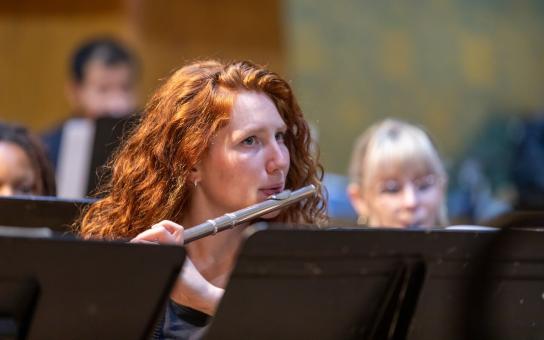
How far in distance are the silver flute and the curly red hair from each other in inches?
5.8

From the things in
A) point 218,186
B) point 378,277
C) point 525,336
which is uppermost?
point 218,186

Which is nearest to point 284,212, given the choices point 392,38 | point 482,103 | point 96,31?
point 96,31

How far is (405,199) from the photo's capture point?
296 centimetres

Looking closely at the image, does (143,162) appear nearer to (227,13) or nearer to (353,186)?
(353,186)

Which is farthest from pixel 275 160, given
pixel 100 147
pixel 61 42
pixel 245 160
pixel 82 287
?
pixel 61 42

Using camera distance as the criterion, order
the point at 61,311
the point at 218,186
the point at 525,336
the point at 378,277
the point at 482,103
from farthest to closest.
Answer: the point at 482,103 → the point at 218,186 → the point at 525,336 → the point at 378,277 → the point at 61,311

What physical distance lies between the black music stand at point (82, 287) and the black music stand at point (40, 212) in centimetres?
52

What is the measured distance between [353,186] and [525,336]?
1340 mm

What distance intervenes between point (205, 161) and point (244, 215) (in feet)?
0.59

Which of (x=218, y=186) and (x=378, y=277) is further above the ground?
(x=218, y=186)

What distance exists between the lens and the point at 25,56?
5.25 m

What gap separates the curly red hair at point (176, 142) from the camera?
212 centimetres

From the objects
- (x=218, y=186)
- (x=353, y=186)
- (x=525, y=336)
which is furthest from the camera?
(x=353, y=186)

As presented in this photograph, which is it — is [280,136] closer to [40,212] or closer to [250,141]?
[250,141]
